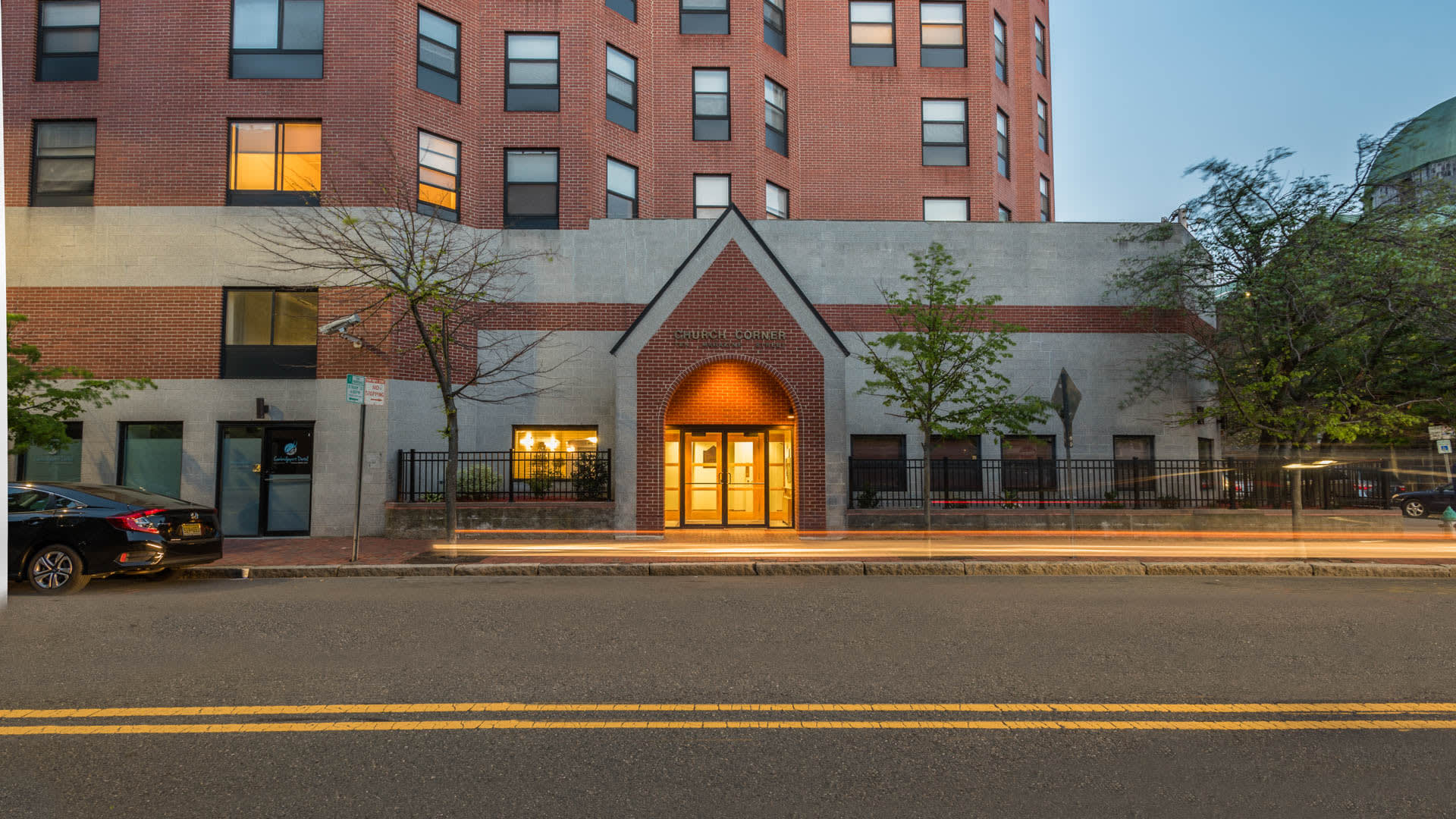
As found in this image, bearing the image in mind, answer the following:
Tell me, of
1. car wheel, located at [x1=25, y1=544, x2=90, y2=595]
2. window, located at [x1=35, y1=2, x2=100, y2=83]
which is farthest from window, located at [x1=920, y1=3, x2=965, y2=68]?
car wheel, located at [x1=25, y1=544, x2=90, y2=595]

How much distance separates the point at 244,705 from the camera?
5695 millimetres

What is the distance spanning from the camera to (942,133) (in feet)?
83.8

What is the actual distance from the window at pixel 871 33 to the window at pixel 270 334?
1669 centimetres

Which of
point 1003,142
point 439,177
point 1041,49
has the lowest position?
point 439,177

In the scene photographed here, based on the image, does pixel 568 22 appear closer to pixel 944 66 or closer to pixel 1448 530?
pixel 944 66

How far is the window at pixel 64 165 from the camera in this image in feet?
61.0

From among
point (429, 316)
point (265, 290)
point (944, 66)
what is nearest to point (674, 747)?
point (429, 316)

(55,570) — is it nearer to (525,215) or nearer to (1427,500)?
(525,215)

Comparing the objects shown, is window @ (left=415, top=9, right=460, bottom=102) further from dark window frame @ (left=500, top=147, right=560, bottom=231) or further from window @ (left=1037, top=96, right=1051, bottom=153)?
window @ (left=1037, top=96, right=1051, bottom=153)

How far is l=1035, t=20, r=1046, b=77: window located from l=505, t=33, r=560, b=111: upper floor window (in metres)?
17.5

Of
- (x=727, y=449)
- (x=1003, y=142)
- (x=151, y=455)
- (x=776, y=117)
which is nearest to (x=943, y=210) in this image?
(x=1003, y=142)

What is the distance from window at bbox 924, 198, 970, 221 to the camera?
2531cm

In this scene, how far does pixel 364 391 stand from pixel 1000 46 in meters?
22.6

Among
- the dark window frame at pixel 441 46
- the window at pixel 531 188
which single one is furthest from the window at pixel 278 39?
the window at pixel 531 188
